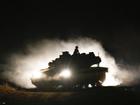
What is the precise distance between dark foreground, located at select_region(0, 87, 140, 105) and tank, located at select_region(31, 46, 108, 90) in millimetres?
4116

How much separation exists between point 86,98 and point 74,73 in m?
8.29

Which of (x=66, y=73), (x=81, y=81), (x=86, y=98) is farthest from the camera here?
(x=66, y=73)

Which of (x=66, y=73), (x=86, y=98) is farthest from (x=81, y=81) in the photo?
(x=86, y=98)

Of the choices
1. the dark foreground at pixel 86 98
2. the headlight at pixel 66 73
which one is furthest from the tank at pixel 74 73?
the dark foreground at pixel 86 98

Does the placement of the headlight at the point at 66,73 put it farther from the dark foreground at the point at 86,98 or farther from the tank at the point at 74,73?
the dark foreground at the point at 86,98

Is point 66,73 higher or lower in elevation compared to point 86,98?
higher

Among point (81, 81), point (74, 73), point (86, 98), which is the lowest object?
point (86, 98)

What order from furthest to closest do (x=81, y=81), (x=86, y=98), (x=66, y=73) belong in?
1. (x=66, y=73)
2. (x=81, y=81)
3. (x=86, y=98)

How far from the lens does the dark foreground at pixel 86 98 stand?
2738 cm

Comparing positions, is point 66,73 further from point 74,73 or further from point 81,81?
point 81,81

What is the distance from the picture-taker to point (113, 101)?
2709 cm

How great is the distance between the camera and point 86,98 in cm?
2939

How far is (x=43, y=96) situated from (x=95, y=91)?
7.06 metres

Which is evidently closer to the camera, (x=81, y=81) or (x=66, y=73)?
(x=81, y=81)
